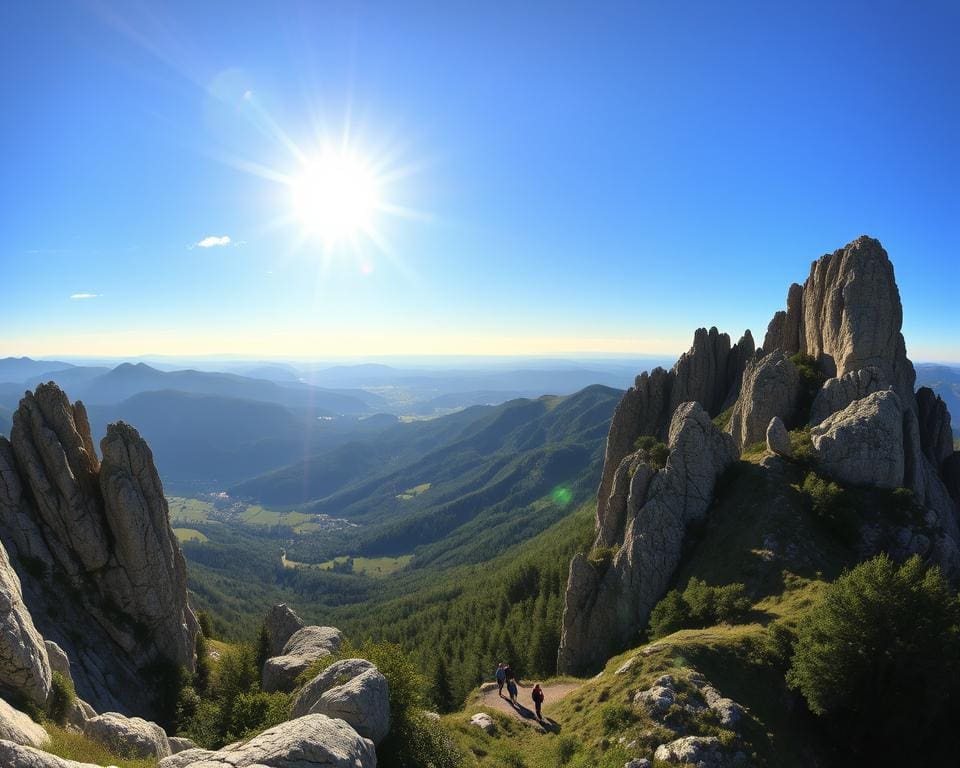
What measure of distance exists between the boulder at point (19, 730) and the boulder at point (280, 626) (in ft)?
132

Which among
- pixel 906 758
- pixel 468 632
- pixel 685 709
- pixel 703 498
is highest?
pixel 703 498

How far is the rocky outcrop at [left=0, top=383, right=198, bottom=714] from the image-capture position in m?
44.1

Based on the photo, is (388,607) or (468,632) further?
(388,607)

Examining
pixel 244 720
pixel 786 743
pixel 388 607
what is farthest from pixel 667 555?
pixel 388 607

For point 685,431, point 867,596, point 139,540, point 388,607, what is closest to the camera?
point 867,596

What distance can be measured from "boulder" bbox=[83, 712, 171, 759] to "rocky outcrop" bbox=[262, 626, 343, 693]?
11.9 metres

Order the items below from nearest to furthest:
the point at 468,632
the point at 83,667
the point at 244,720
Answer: the point at 244,720
the point at 83,667
the point at 468,632

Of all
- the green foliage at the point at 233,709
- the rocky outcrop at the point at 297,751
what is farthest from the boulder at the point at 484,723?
the rocky outcrop at the point at 297,751

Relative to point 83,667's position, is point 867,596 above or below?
above

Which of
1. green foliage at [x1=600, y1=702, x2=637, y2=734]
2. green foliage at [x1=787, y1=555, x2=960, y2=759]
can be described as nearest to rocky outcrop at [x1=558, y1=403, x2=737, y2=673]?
green foliage at [x1=600, y1=702, x2=637, y2=734]

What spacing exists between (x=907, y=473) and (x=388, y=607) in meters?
173

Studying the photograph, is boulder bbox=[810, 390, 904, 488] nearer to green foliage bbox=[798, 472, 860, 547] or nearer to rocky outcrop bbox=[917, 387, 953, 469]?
green foliage bbox=[798, 472, 860, 547]

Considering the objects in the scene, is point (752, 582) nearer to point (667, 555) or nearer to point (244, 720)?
point (667, 555)

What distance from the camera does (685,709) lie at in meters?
27.2
